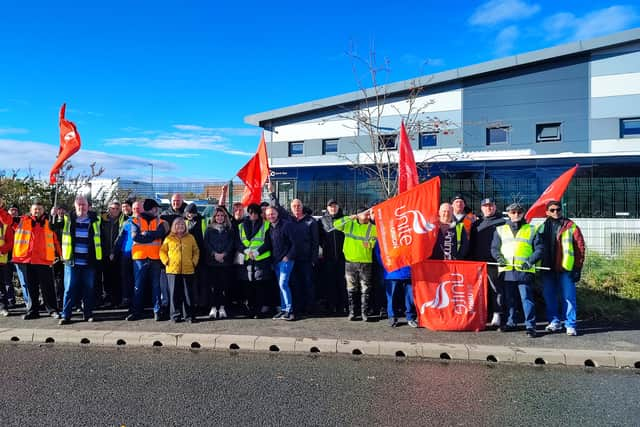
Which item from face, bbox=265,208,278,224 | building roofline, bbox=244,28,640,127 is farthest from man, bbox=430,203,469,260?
building roofline, bbox=244,28,640,127

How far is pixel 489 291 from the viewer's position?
7535mm

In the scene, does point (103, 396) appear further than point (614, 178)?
No

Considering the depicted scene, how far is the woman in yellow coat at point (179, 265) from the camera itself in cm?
750

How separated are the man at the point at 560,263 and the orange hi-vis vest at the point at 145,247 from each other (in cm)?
593

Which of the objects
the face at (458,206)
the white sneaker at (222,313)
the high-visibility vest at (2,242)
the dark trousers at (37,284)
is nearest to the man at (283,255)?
the white sneaker at (222,313)

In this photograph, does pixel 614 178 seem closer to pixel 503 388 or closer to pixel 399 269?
pixel 399 269

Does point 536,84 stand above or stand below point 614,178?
above

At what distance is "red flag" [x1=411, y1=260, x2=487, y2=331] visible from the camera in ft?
23.0

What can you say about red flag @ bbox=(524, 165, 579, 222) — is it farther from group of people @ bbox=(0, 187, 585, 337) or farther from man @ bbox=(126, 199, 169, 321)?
man @ bbox=(126, 199, 169, 321)

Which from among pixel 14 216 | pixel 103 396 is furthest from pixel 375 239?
pixel 14 216

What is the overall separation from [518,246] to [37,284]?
7797 mm

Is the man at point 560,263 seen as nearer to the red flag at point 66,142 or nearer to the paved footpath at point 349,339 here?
the paved footpath at point 349,339

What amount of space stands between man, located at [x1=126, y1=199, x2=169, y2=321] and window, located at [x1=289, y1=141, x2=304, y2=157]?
2281 cm

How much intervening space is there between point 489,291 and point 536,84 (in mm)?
20892
